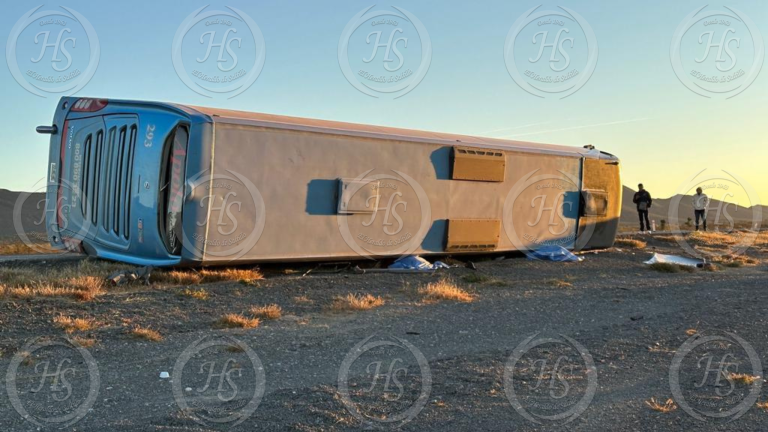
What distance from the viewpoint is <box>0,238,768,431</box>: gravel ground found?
4391mm

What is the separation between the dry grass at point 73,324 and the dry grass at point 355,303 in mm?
2708

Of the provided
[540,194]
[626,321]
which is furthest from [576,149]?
[626,321]

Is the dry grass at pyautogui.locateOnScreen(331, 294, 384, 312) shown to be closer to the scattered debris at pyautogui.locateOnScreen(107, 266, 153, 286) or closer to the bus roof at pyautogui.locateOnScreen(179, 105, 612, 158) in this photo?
the scattered debris at pyautogui.locateOnScreen(107, 266, 153, 286)

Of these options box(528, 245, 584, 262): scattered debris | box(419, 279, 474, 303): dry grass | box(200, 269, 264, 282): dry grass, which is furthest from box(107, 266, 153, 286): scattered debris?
box(528, 245, 584, 262): scattered debris

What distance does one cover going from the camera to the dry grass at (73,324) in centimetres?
656

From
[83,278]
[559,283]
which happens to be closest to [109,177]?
[83,278]

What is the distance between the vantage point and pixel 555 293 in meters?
9.88

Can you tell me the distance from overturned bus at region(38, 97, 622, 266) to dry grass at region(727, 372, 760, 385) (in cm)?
619

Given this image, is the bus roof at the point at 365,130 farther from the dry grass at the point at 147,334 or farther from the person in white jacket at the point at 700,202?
the person in white jacket at the point at 700,202

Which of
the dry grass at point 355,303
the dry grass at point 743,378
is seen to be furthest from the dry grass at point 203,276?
the dry grass at point 743,378

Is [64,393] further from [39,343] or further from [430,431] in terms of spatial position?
[430,431]

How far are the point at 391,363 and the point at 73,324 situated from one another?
3.23 m

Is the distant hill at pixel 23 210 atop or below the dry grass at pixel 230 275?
below

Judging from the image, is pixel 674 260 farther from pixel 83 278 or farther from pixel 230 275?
pixel 83 278
